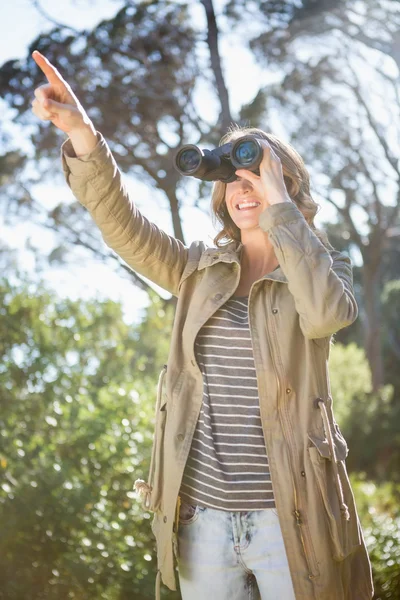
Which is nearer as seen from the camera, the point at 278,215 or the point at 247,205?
the point at 278,215

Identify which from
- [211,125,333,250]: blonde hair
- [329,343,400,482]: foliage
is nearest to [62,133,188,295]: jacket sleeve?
[211,125,333,250]: blonde hair

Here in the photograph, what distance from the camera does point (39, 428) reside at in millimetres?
4309

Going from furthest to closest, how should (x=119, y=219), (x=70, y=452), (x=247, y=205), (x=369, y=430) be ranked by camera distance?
(x=369, y=430)
(x=70, y=452)
(x=247, y=205)
(x=119, y=219)

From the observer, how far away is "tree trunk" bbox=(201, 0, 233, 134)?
6.96 m

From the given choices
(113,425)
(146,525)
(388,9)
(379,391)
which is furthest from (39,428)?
(379,391)

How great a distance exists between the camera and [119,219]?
6.48 feet

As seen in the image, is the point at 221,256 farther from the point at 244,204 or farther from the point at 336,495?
the point at 336,495

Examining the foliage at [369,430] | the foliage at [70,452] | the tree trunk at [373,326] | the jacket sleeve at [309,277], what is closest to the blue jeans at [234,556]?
the jacket sleeve at [309,277]

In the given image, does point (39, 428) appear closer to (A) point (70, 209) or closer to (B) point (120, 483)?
(B) point (120, 483)

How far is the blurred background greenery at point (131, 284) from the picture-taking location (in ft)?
11.5

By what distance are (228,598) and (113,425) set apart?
225cm

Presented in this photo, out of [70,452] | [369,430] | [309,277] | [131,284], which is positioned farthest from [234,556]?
[369,430]

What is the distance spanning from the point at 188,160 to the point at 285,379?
0.67 m

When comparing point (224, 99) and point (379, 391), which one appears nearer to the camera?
point (224, 99)
